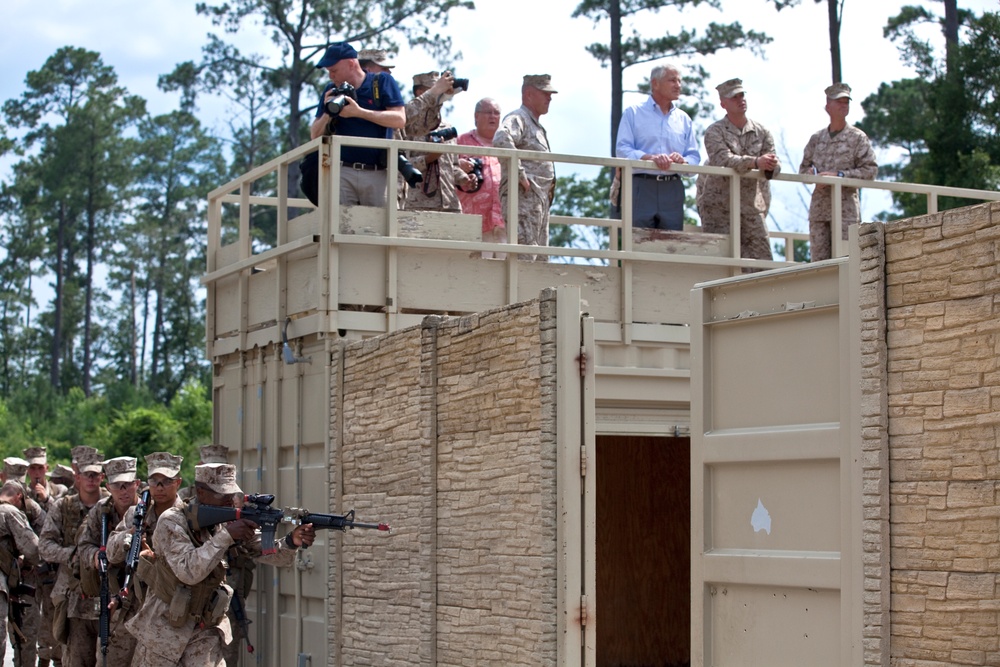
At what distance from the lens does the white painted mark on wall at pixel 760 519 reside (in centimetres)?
764

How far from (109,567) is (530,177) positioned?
457 cm

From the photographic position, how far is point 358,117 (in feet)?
41.1

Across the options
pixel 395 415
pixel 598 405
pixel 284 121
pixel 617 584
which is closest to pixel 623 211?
pixel 598 405

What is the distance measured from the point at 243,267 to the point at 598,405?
A: 3429 mm

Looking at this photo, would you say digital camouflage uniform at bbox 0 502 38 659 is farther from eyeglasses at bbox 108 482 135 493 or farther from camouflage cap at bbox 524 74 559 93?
camouflage cap at bbox 524 74 559 93

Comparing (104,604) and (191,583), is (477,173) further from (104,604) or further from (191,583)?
(191,583)

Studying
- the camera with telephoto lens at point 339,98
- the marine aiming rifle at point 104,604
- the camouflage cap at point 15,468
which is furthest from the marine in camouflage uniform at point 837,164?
the camouflage cap at point 15,468

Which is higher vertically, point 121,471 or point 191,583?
point 121,471

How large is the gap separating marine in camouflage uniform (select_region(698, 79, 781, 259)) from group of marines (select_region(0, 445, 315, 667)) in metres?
4.57

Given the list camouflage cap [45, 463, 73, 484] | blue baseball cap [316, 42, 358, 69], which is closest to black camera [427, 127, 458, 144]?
blue baseball cap [316, 42, 358, 69]

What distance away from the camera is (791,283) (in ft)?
24.8

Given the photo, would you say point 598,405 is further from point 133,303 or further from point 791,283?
point 133,303

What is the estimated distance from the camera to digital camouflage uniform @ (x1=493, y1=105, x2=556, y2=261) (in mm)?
13156

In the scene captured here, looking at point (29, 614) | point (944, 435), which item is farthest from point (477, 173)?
point (944, 435)
